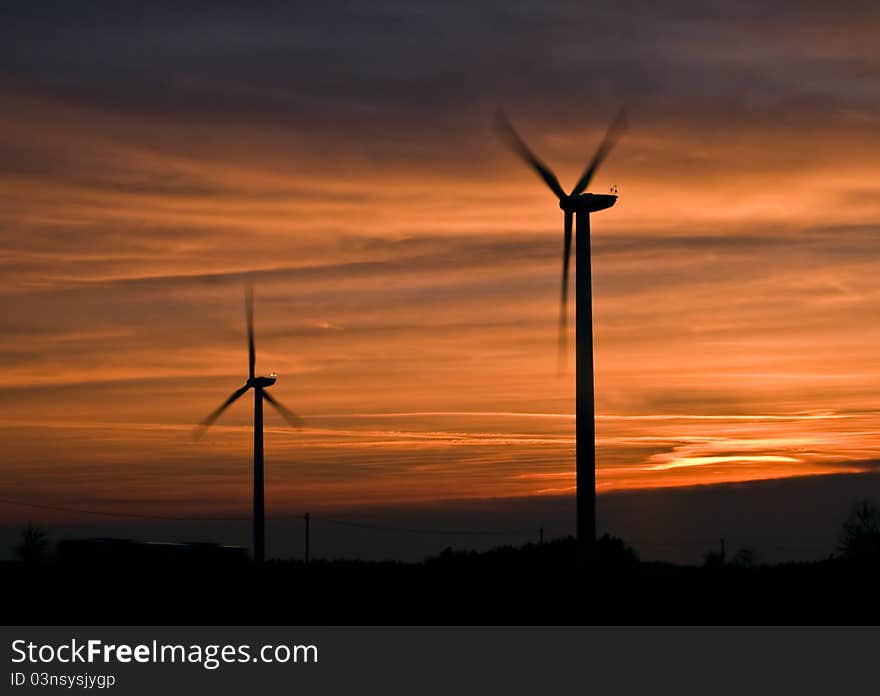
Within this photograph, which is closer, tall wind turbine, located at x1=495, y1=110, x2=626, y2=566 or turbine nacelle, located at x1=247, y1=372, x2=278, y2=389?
tall wind turbine, located at x1=495, y1=110, x2=626, y2=566

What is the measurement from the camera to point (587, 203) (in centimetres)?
8875

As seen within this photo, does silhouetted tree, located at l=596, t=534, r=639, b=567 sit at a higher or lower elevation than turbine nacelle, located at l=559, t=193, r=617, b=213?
lower

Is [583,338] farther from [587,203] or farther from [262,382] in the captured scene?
[262,382]

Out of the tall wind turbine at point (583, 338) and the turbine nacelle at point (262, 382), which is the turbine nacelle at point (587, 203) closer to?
the tall wind turbine at point (583, 338)

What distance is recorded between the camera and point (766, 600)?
220 feet

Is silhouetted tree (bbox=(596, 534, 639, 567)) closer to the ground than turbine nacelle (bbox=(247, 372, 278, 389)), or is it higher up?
closer to the ground

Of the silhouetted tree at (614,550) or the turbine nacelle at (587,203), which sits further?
the silhouetted tree at (614,550)

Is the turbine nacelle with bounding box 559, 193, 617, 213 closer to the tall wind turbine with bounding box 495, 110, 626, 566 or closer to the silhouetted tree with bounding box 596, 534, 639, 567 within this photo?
the tall wind turbine with bounding box 495, 110, 626, 566

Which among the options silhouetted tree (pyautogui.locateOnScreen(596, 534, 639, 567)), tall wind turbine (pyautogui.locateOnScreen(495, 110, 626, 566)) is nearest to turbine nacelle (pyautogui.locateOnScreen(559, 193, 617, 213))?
tall wind turbine (pyautogui.locateOnScreen(495, 110, 626, 566))

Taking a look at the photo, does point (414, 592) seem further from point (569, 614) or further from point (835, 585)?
point (835, 585)

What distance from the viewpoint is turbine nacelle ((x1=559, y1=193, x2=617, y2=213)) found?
88.4 m

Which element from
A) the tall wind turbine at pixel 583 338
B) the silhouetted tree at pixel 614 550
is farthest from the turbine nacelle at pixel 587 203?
the silhouetted tree at pixel 614 550

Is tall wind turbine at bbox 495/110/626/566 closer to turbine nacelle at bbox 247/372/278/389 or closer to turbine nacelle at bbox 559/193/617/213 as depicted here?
turbine nacelle at bbox 559/193/617/213

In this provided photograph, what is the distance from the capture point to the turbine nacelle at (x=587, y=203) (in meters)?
88.4
